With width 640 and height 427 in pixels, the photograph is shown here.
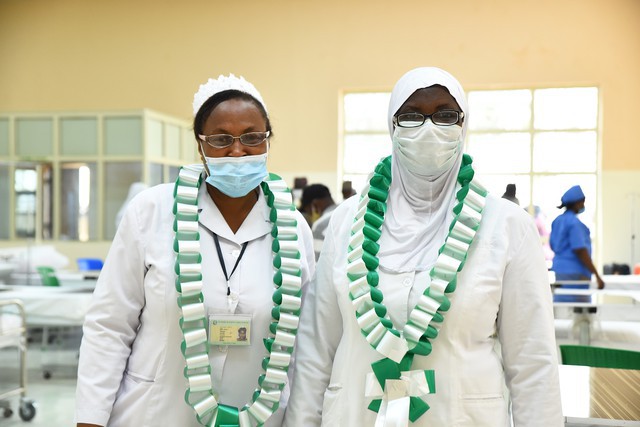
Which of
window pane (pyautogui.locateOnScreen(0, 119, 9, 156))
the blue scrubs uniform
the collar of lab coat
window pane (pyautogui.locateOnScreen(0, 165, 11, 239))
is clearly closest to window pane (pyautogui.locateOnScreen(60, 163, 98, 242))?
window pane (pyautogui.locateOnScreen(0, 165, 11, 239))

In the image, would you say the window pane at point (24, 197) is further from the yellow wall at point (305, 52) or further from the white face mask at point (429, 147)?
the white face mask at point (429, 147)

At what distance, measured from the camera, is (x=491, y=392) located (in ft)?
6.15

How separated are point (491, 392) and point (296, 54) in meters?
12.5

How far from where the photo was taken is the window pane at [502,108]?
532 inches

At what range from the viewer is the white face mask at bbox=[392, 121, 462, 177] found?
1.95 metres

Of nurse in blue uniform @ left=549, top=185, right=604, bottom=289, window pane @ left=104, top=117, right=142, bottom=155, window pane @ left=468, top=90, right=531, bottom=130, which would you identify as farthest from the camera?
window pane @ left=468, top=90, right=531, bottom=130

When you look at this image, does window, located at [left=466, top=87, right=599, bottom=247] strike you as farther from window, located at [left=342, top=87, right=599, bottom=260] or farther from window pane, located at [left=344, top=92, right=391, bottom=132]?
window pane, located at [left=344, top=92, right=391, bottom=132]

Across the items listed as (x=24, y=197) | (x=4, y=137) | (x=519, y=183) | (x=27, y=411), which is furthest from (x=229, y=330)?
(x=519, y=183)

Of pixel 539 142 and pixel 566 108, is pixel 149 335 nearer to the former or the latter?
pixel 539 142

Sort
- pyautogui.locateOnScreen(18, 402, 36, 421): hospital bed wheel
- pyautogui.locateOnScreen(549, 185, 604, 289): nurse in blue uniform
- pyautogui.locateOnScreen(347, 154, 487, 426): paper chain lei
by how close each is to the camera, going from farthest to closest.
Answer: pyautogui.locateOnScreen(549, 185, 604, 289): nurse in blue uniform, pyautogui.locateOnScreen(18, 402, 36, 421): hospital bed wheel, pyautogui.locateOnScreen(347, 154, 487, 426): paper chain lei

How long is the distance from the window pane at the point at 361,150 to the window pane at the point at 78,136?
4678 millimetres

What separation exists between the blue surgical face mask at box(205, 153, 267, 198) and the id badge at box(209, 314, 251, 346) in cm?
37

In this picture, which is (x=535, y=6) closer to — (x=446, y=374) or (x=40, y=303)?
(x=40, y=303)

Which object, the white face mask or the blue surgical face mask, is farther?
the blue surgical face mask
